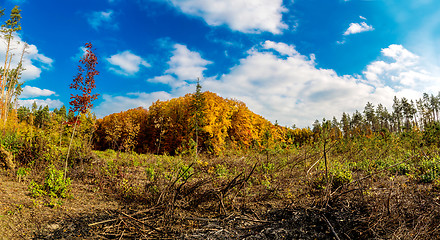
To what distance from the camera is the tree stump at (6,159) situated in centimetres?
755

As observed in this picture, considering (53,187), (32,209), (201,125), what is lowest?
(32,209)

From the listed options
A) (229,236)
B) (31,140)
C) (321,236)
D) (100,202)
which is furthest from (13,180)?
(321,236)

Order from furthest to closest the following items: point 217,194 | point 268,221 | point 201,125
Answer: point 201,125 < point 217,194 < point 268,221

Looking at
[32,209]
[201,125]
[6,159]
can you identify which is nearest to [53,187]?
[32,209]

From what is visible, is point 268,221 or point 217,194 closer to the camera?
point 268,221

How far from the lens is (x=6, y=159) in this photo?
25.0 feet

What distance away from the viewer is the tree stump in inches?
297

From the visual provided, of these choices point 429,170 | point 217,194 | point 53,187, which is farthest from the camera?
point 53,187

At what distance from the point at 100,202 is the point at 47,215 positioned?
1421 mm

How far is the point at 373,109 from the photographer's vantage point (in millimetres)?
66562

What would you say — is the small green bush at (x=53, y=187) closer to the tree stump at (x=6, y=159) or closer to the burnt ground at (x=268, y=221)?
the burnt ground at (x=268, y=221)

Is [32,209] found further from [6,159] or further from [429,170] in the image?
[429,170]

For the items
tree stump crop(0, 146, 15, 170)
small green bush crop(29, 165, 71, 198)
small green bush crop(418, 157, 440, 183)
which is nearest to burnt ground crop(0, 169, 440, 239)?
small green bush crop(29, 165, 71, 198)

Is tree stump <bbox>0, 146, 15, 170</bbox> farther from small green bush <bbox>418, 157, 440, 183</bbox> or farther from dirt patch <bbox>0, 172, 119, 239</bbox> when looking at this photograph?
small green bush <bbox>418, 157, 440, 183</bbox>
